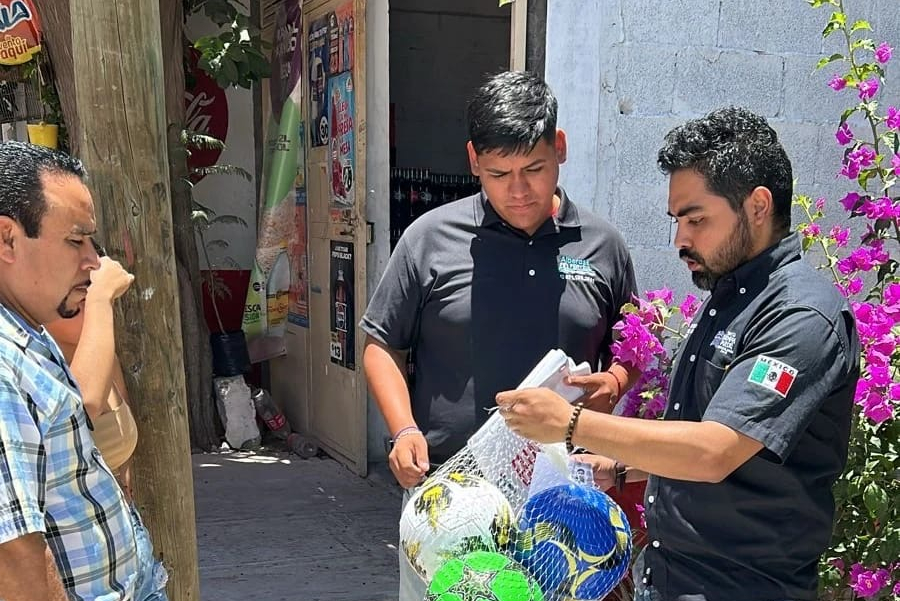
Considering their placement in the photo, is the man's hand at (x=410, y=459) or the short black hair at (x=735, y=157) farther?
the man's hand at (x=410, y=459)

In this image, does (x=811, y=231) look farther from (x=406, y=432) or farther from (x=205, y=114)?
(x=205, y=114)

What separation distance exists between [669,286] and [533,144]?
1.49 meters

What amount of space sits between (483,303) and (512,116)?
0.52m

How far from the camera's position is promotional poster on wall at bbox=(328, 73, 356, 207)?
5293mm

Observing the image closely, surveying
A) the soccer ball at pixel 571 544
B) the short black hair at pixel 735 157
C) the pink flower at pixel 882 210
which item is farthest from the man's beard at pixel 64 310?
the pink flower at pixel 882 210

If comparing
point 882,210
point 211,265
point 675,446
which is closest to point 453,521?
point 675,446

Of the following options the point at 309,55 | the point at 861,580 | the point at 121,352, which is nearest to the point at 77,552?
the point at 121,352

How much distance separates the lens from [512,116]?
89.4 inches

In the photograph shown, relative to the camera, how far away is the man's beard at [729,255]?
1.82 meters

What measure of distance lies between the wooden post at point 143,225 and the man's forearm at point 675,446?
4.01 feet

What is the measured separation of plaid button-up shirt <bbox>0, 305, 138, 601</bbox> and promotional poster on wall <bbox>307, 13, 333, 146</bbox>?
4.13 m

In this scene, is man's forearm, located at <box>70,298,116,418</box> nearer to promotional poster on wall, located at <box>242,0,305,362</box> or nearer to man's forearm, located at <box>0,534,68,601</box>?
man's forearm, located at <box>0,534,68,601</box>

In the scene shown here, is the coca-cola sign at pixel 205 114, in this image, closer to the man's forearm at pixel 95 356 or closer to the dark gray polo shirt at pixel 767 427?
the man's forearm at pixel 95 356

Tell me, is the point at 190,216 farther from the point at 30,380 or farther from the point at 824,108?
the point at 30,380
